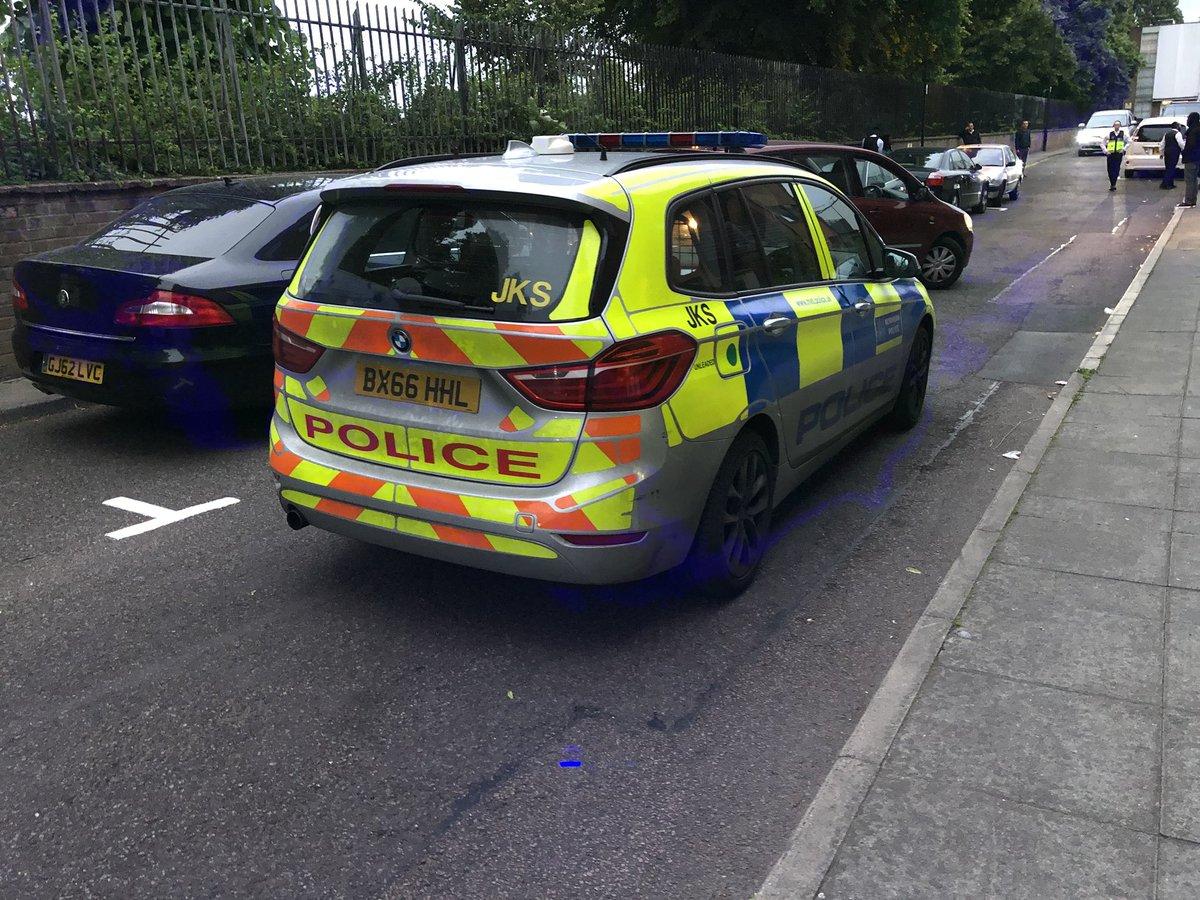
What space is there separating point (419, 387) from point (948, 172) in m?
20.2

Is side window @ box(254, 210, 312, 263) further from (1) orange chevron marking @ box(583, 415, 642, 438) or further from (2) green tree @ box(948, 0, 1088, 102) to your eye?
(2) green tree @ box(948, 0, 1088, 102)

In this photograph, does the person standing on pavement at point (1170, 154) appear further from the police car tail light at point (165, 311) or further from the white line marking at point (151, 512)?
the white line marking at point (151, 512)

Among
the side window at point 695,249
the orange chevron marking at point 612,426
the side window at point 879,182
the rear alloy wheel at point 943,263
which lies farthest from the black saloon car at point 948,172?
the orange chevron marking at point 612,426

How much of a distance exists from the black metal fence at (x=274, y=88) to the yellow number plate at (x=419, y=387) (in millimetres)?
6488

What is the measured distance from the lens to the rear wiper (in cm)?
370

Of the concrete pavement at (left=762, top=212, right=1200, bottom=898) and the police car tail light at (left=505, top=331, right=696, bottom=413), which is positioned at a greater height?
the police car tail light at (left=505, top=331, right=696, bottom=413)

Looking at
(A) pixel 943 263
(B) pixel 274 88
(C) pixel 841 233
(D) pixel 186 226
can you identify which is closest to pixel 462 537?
(C) pixel 841 233

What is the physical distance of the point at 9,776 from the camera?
3.21m

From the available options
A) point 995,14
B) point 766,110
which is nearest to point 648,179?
point 766,110

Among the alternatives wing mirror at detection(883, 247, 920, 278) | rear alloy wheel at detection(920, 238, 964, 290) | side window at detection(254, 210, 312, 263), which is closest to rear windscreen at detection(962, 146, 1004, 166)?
rear alloy wheel at detection(920, 238, 964, 290)

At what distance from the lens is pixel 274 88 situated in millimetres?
11758

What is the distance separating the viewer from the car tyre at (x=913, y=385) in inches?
266

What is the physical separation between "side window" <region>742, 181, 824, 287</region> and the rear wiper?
1511 mm

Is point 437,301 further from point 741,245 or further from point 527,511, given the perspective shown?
point 741,245
